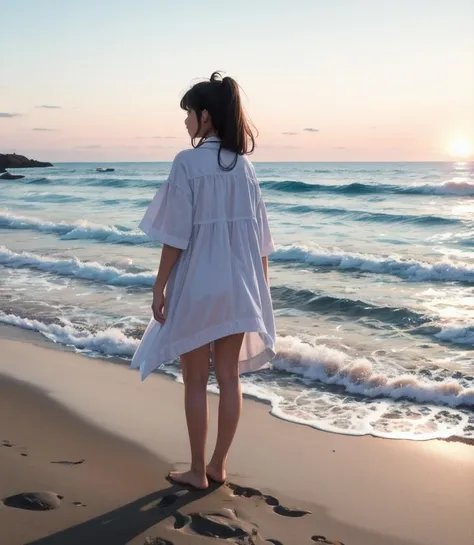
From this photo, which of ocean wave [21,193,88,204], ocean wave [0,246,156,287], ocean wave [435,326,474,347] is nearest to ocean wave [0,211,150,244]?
ocean wave [0,246,156,287]

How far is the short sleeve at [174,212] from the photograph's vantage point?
309cm

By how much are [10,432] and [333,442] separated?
1828 millimetres

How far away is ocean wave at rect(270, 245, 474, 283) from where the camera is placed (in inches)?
420

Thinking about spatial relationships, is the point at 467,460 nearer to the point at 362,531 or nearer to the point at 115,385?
the point at 362,531

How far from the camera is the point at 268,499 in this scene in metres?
3.36

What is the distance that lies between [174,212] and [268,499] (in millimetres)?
1403

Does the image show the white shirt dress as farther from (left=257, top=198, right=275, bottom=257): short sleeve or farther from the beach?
the beach

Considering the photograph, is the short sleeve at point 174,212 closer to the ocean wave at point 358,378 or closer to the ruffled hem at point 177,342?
the ruffled hem at point 177,342

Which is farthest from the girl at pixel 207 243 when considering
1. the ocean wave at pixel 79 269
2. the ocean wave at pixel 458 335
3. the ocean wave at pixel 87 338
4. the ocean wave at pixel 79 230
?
the ocean wave at pixel 79 230

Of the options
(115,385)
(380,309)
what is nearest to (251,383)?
(115,385)

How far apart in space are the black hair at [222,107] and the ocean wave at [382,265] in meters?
7.82

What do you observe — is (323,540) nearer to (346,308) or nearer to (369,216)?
(346,308)

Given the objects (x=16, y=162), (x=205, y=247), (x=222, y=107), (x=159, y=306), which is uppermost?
(x=16, y=162)

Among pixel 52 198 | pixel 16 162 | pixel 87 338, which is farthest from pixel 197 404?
pixel 16 162
